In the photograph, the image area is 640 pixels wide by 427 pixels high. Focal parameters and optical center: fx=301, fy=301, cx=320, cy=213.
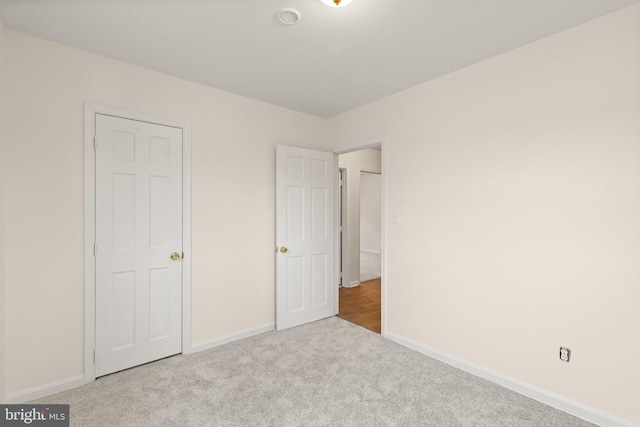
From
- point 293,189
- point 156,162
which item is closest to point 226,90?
point 156,162

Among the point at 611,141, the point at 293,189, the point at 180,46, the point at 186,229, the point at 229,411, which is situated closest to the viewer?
the point at 611,141

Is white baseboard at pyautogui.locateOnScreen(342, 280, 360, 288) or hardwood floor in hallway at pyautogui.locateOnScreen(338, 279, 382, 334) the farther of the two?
white baseboard at pyautogui.locateOnScreen(342, 280, 360, 288)

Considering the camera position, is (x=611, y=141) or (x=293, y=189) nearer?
(x=611, y=141)

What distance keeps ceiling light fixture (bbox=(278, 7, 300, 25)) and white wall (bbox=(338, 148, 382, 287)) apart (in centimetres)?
320

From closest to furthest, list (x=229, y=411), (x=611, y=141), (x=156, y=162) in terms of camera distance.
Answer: (x=611, y=141)
(x=229, y=411)
(x=156, y=162)

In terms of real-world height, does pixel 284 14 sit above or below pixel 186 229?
above

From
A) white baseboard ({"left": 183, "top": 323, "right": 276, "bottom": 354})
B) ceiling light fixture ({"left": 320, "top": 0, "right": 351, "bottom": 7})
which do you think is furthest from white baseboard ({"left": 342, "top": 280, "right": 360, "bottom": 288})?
ceiling light fixture ({"left": 320, "top": 0, "right": 351, "bottom": 7})

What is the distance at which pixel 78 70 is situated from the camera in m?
2.27

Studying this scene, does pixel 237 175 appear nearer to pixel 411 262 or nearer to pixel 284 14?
pixel 284 14

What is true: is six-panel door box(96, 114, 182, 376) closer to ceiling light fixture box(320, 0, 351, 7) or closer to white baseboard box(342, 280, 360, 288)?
ceiling light fixture box(320, 0, 351, 7)

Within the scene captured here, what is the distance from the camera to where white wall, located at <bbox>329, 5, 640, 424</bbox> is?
5.98 feet

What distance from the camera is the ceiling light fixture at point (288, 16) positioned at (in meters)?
1.82

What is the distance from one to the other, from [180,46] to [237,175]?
126cm

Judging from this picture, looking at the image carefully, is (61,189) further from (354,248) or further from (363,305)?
(354,248)
